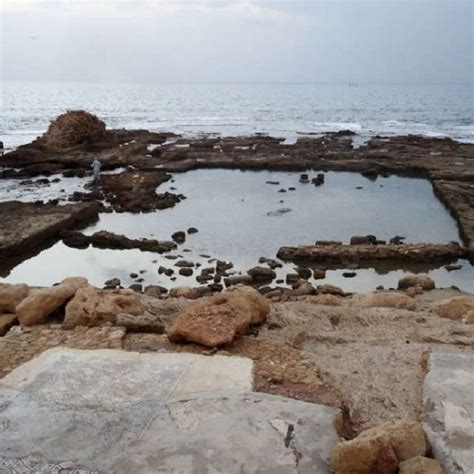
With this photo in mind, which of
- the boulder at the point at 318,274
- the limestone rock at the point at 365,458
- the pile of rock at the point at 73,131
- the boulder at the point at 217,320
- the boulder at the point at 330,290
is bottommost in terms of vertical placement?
the pile of rock at the point at 73,131

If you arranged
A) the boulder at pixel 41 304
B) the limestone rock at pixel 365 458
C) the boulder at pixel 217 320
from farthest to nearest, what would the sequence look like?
the boulder at pixel 41 304
the boulder at pixel 217 320
the limestone rock at pixel 365 458

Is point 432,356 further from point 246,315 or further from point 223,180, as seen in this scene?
point 223,180

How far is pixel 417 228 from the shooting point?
57.6 ft

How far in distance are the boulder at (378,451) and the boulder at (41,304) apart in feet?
16.2

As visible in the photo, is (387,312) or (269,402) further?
(387,312)

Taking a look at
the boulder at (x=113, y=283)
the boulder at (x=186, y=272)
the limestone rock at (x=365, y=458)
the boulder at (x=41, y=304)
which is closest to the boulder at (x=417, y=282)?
the boulder at (x=186, y=272)

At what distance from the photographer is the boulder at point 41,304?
25.3 feet

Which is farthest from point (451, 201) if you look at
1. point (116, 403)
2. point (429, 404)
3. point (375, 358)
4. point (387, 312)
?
point (116, 403)

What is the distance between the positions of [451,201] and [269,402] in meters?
16.6

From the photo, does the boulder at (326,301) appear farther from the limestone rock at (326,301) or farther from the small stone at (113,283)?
the small stone at (113,283)

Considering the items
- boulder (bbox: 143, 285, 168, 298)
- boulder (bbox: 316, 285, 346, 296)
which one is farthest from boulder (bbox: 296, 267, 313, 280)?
boulder (bbox: 143, 285, 168, 298)

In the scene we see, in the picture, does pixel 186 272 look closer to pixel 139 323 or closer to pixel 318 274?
pixel 318 274

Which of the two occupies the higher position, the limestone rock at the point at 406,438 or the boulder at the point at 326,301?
the limestone rock at the point at 406,438

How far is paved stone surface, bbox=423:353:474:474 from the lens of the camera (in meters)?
4.37
